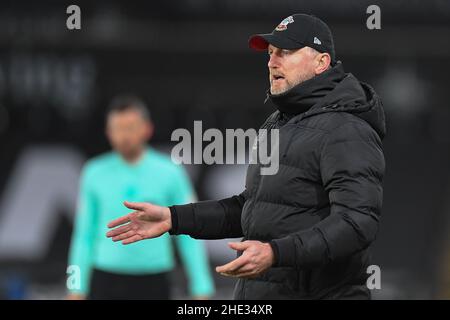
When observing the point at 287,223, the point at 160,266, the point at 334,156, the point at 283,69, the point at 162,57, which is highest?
the point at 162,57

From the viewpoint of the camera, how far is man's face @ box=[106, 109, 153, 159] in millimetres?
6988

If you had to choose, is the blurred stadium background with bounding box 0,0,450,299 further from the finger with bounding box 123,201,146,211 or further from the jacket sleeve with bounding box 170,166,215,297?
the finger with bounding box 123,201,146,211

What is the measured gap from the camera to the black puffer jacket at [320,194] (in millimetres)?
3340

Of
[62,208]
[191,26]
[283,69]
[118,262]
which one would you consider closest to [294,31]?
[283,69]

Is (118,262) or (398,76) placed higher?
(398,76)

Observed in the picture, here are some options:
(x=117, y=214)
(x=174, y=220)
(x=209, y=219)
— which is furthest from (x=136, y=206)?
(x=117, y=214)

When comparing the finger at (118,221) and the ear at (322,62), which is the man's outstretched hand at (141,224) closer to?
the finger at (118,221)

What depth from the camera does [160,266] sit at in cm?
666

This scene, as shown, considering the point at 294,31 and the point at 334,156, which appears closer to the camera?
the point at 334,156

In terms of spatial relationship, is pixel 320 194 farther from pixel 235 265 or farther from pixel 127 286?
pixel 127 286

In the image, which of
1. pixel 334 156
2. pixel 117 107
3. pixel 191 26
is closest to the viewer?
pixel 334 156

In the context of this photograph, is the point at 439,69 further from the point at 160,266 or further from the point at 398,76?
the point at 160,266

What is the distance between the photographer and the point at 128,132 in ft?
23.0

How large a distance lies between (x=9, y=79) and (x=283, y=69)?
6.53 m
